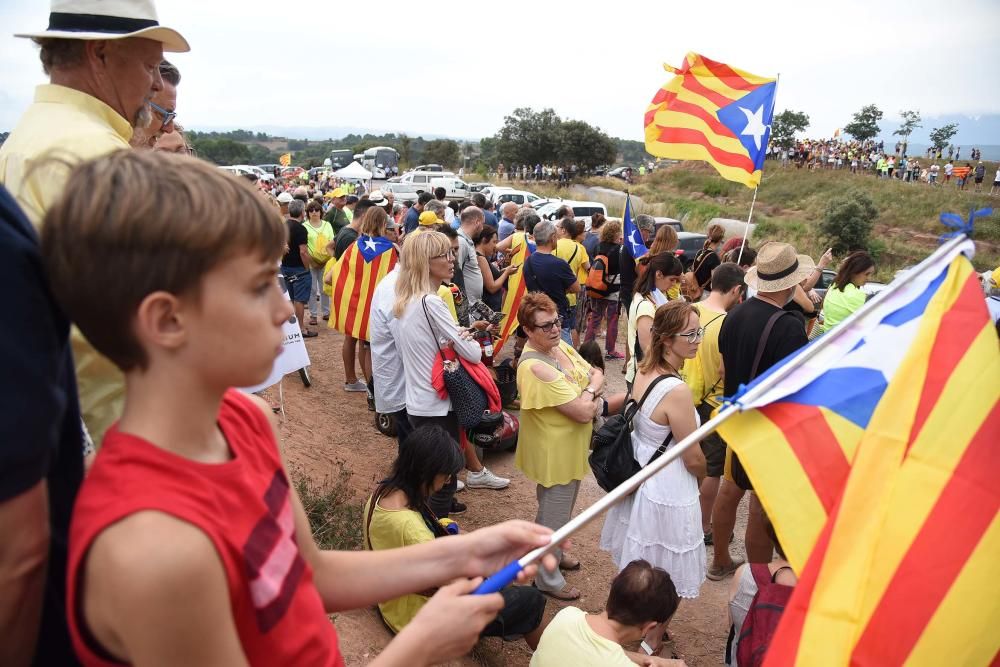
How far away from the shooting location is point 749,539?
172 inches

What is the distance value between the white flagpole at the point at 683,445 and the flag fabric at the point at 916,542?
23cm

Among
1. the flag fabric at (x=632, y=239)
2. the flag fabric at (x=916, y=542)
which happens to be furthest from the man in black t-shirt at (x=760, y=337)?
the flag fabric at (x=632, y=239)

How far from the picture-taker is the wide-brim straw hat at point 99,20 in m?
1.66

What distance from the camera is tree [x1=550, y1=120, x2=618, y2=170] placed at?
50250 millimetres

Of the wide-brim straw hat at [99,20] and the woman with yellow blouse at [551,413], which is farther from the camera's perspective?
the woman with yellow blouse at [551,413]

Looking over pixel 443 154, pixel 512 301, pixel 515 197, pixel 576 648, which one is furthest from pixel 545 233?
pixel 443 154

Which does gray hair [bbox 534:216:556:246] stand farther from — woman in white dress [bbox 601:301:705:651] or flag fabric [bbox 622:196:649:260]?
woman in white dress [bbox 601:301:705:651]

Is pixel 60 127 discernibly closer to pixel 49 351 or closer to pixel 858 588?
pixel 49 351

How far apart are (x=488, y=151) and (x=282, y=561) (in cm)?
7454

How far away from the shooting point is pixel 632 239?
8.25 metres

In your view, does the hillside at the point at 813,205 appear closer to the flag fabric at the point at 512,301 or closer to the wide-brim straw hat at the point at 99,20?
the flag fabric at the point at 512,301

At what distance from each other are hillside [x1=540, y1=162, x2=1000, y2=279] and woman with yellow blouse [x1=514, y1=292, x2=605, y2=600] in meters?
24.0

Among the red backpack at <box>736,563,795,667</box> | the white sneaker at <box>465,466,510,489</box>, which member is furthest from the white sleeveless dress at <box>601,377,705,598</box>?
the white sneaker at <box>465,466,510,489</box>

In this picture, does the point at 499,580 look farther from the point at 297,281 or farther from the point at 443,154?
the point at 443,154
